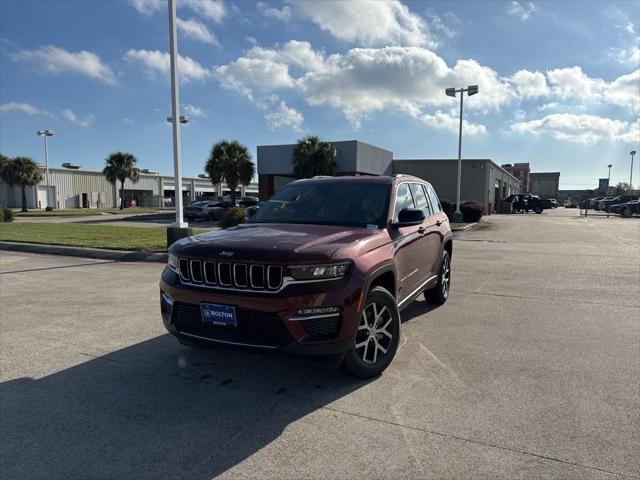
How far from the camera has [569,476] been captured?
2.61 m

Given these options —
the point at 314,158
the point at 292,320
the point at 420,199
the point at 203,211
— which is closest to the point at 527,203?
the point at 314,158

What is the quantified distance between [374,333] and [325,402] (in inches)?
29.8

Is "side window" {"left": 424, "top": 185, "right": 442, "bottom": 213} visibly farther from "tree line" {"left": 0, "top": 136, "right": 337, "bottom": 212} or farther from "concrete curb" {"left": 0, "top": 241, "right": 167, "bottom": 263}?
"tree line" {"left": 0, "top": 136, "right": 337, "bottom": 212}

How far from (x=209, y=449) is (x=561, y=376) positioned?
310 cm

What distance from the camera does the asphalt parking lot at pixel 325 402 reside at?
2.75 metres

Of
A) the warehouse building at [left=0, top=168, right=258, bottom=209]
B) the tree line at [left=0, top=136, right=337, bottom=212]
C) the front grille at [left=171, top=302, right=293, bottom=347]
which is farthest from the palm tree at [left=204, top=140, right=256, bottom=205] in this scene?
the front grille at [left=171, top=302, right=293, bottom=347]

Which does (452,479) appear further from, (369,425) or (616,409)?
(616,409)

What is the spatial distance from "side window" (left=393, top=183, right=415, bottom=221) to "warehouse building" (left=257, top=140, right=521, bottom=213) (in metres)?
29.6

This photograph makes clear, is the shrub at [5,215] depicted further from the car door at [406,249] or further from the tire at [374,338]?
the tire at [374,338]

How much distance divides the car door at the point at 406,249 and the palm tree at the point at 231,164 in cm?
3294

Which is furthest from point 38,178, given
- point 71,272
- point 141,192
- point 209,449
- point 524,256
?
point 209,449

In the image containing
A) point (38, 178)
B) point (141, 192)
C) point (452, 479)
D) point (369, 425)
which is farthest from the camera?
point (141, 192)

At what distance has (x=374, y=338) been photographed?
395 cm

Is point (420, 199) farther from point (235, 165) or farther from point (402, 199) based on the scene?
point (235, 165)
